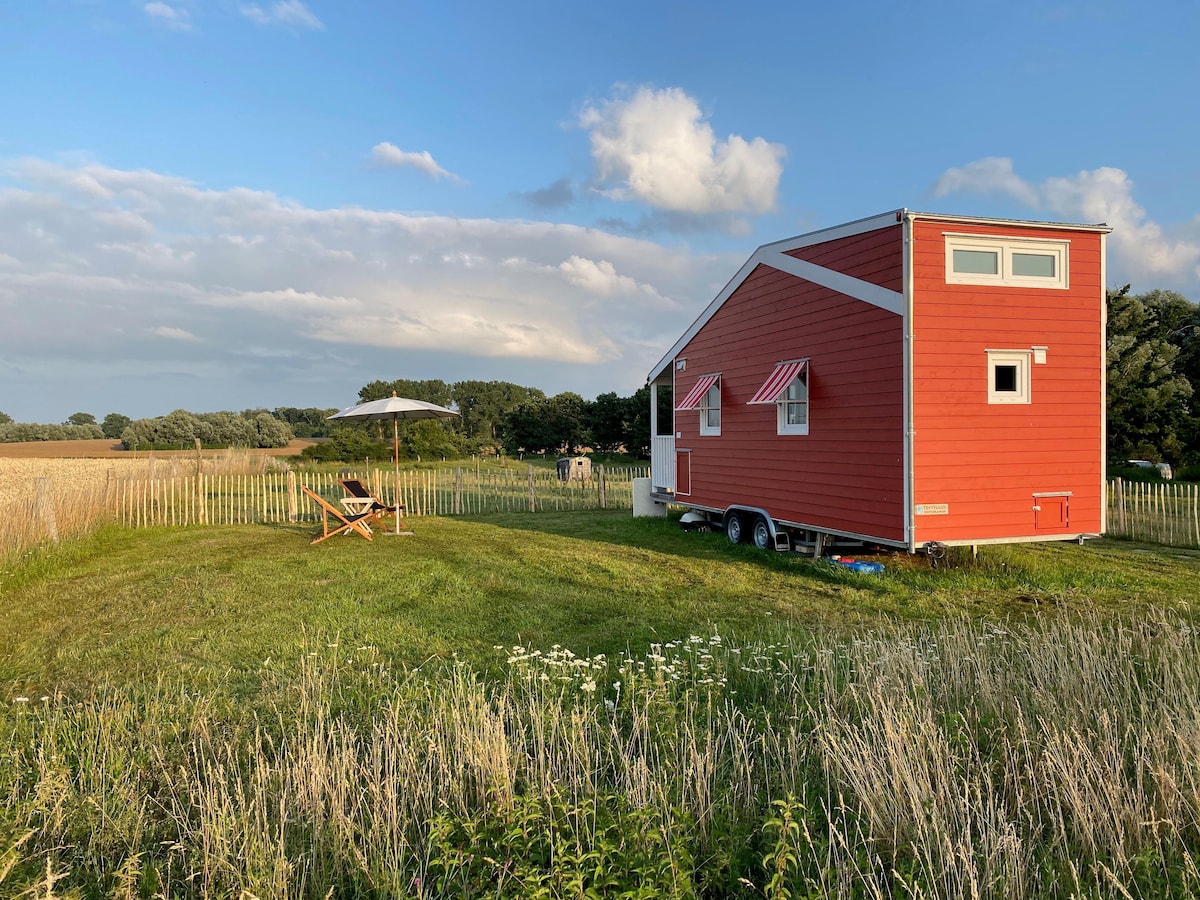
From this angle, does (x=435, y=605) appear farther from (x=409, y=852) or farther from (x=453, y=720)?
(x=409, y=852)

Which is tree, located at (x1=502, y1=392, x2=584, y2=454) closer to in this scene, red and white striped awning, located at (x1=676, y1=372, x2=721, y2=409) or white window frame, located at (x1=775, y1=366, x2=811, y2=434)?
red and white striped awning, located at (x1=676, y1=372, x2=721, y2=409)

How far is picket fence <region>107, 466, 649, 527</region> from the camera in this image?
14.4 meters

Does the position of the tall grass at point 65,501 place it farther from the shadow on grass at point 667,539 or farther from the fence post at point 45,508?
the shadow on grass at point 667,539

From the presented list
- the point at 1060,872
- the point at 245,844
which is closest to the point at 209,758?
the point at 245,844

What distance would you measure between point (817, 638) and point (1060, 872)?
122 inches

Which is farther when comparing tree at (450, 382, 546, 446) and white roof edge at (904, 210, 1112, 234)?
tree at (450, 382, 546, 446)

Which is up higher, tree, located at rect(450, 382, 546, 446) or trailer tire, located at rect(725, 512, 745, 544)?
tree, located at rect(450, 382, 546, 446)

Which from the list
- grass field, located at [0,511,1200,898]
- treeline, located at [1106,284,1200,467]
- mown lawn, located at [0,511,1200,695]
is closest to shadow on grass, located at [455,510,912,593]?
mown lawn, located at [0,511,1200,695]

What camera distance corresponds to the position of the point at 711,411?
13.1m

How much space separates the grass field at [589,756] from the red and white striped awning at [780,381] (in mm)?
3808

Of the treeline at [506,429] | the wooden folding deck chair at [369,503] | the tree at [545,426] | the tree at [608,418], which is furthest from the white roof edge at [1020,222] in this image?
the tree at [545,426]

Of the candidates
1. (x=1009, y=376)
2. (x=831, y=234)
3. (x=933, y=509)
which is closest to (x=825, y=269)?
(x=831, y=234)

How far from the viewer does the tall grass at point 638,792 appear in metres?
2.52

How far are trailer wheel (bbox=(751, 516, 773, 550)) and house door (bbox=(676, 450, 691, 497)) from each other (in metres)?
2.43
